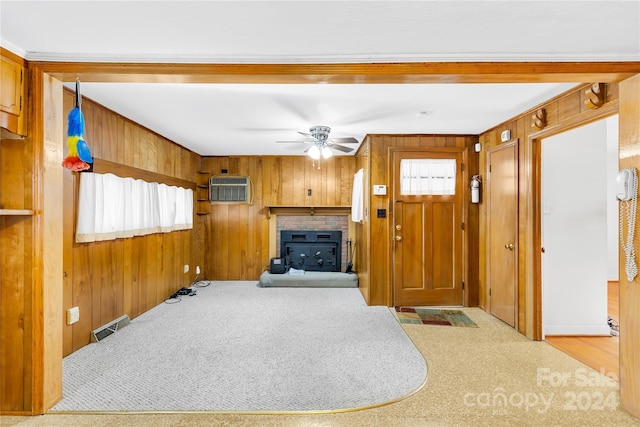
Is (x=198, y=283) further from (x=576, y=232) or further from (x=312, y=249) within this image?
(x=576, y=232)

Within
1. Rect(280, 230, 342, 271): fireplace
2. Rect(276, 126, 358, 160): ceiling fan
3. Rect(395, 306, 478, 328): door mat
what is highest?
Rect(276, 126, 358, 160): ceiling fan

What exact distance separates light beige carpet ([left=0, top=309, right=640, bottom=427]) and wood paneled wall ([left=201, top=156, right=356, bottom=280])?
3.43 metres

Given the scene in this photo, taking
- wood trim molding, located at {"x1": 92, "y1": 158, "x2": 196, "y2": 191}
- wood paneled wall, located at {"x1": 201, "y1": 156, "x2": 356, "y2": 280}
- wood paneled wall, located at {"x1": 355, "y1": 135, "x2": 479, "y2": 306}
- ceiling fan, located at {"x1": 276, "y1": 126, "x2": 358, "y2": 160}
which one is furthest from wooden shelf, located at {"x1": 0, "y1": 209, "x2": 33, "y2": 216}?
wood paneled wall, located at {"x1": 201, "y1": 156, "x2": 356, "y2": 280}

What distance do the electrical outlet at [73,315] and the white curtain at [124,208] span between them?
2.00 ft

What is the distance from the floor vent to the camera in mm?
3034

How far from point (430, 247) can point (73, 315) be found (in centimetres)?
398

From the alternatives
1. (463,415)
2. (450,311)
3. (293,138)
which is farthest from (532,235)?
(293,138)

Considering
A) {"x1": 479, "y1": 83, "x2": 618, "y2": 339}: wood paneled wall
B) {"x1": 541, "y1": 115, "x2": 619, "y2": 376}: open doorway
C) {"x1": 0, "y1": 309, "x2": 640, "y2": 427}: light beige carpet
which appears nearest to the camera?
{"x1": 0, "y1": 309, "x2": 640, "y2": 427}: light beige carpet

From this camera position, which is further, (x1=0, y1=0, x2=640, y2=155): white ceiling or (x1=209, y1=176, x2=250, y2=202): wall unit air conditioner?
(x1=209, y1=176, x2=250, y2=202): wall unit air conditioner

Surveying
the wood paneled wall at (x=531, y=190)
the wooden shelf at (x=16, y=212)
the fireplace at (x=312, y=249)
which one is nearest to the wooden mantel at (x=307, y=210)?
the fireplace at (x=312, y=249)

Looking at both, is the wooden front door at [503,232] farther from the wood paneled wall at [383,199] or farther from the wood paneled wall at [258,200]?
the wood paneled wall at [258,200]

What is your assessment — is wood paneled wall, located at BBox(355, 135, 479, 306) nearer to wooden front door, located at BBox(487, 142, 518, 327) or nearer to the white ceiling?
wooden front door, located at BBox(487, 142, 518, 327)

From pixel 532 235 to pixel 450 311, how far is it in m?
1.43

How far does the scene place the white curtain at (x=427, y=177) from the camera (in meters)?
4.20
